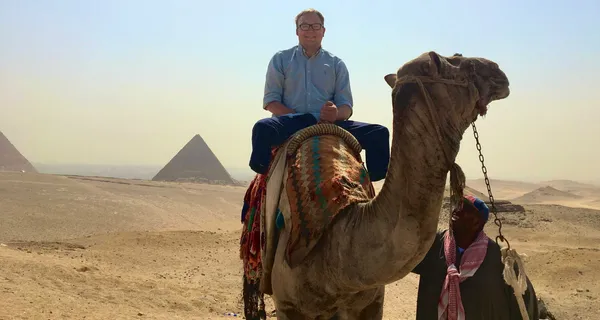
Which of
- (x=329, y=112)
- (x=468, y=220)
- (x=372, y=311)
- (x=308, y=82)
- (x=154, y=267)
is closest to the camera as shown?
(x=372, y=311)

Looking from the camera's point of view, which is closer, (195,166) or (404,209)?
(404,209)

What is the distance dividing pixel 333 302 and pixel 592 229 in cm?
1713

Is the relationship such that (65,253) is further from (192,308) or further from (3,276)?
(192,308)

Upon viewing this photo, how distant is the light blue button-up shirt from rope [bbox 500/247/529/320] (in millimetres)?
1439

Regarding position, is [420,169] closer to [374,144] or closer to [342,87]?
[374,144]

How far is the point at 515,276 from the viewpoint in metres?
3.03

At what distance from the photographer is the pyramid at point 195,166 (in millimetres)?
56125

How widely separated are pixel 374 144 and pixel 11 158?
229ft

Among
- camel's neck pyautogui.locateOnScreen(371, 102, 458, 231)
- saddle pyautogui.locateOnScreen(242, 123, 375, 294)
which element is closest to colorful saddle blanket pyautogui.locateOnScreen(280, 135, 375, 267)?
saddle pyautogui.locateOnScreen(242, 123, 375, 294)

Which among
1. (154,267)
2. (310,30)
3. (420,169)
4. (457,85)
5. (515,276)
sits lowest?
(154,267)

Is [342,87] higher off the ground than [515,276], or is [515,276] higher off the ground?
[342,87]

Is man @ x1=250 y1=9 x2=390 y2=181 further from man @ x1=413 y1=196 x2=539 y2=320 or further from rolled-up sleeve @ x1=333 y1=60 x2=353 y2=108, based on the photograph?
man @ x1=413 y1=196 x2=539 y2=320

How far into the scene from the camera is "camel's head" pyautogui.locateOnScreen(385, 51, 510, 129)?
6.40 feet

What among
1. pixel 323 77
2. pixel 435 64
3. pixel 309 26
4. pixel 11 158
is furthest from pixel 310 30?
pixel 11 158
